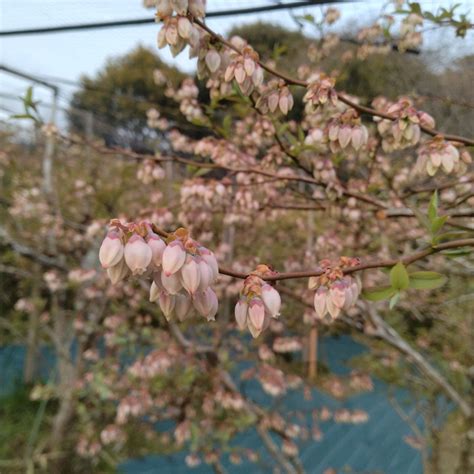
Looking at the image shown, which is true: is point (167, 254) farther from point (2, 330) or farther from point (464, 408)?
point (2, 330)

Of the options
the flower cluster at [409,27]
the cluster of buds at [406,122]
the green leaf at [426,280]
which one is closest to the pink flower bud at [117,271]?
the green leaf at [426,280]

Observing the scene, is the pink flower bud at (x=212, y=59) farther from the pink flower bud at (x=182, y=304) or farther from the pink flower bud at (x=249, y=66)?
the pink flower bud at (x=182, y=304)

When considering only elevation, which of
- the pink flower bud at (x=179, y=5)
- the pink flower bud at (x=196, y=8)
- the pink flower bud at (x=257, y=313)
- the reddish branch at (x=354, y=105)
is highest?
the pink flower bud at (x=196, y=8)

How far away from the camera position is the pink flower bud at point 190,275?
1.75 ft

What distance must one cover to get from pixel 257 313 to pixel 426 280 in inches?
10.0

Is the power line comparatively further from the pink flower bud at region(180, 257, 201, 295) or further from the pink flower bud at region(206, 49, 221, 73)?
the pink flower bud at region(180, 257, 201, 295)

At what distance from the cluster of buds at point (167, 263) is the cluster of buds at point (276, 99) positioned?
19.2 inches

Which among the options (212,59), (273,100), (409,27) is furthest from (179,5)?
(409,27)

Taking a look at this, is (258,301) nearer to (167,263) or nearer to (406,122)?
(167,263)

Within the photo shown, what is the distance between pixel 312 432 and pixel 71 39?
3.65m

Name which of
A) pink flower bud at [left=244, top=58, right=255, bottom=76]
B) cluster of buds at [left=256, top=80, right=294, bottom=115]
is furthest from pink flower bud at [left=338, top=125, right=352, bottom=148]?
pink flower bud at [left=244, top=58, right=255, bottom=76]

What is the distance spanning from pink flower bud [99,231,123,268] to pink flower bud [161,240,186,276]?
66 millimetres

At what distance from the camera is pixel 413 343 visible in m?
4.42

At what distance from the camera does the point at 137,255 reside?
1.75 ft
